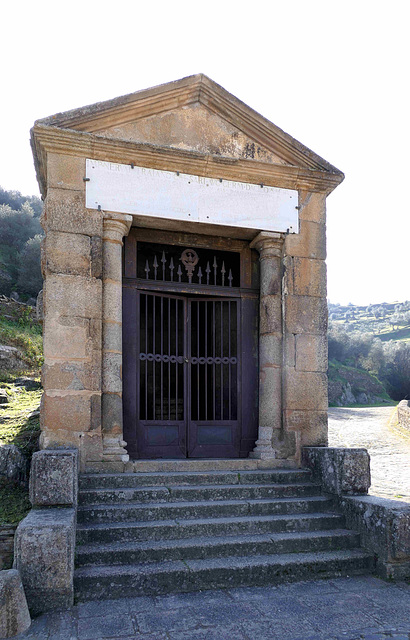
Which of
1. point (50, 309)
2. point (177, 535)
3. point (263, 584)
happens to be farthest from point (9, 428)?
point (263, 584)

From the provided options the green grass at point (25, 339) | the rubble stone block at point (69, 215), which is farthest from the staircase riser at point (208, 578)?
the green grass at point (25, 339)

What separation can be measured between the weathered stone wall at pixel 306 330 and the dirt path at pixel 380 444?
2.27 m

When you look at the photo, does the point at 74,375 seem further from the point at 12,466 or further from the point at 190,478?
the point at 190,478

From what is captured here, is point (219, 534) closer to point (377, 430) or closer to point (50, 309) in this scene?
point (50, 309)

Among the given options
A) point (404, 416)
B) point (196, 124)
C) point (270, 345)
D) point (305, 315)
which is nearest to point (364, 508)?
point (270, 345)

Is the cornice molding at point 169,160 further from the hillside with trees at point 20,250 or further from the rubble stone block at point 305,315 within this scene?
the hillside with trees at point 20,250

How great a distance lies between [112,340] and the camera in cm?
583

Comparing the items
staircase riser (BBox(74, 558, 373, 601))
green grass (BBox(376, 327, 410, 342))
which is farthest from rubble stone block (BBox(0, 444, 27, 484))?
green grass (BBox(376, 327, 410, 342))

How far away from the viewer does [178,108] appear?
650cm

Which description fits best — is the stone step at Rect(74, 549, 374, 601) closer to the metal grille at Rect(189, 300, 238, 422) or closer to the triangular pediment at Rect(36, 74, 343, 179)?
the metal grille at Rect(189, 300, 238, 422)

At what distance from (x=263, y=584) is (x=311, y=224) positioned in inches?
168

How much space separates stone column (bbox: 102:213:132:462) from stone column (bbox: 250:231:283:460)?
1711 millimetres

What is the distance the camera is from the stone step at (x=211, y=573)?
4105 millimetres

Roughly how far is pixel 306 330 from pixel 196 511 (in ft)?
8.59
